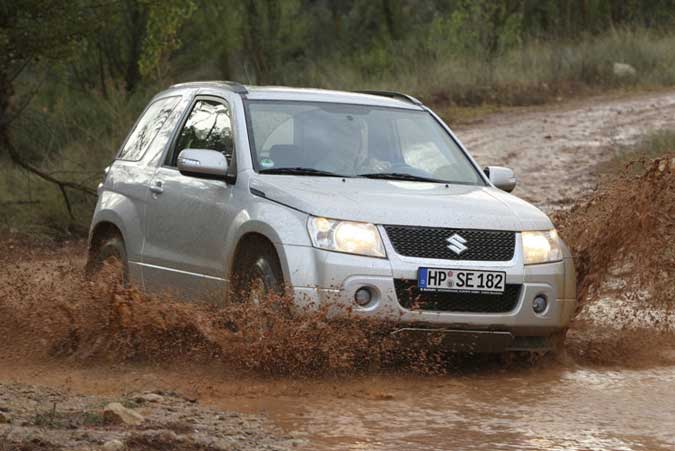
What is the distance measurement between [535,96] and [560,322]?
17955 millimetres

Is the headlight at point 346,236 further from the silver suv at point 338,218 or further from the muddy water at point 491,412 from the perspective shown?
the muddy water at point 491,412

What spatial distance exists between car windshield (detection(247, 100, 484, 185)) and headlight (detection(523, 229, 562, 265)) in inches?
33.5

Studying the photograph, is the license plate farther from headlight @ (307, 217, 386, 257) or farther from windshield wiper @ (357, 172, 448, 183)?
windshield wiper @ (357, 172, 448, 183)

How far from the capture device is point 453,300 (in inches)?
299

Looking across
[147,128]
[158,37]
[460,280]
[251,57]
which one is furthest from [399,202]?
[251,57]

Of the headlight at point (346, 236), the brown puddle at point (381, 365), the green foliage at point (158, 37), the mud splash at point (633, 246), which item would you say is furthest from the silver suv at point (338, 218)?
the green foliage at point (158, 37)

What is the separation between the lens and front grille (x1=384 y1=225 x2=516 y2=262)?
7562 mm

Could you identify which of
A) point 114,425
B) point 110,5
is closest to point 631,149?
point 110,5

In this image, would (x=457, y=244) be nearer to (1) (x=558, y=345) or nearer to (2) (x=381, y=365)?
(2) (x=381, y=365)

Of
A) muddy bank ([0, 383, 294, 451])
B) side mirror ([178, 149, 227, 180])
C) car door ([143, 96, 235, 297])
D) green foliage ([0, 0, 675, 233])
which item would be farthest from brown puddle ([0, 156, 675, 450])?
green foliage ([0, 0, 675, 233])

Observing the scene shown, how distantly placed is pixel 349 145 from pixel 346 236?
1287 mm

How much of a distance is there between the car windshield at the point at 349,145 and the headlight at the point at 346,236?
32.5 inches

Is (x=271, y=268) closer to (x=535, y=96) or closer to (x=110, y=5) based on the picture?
(x=110, y=5)

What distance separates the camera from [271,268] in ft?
25.1
